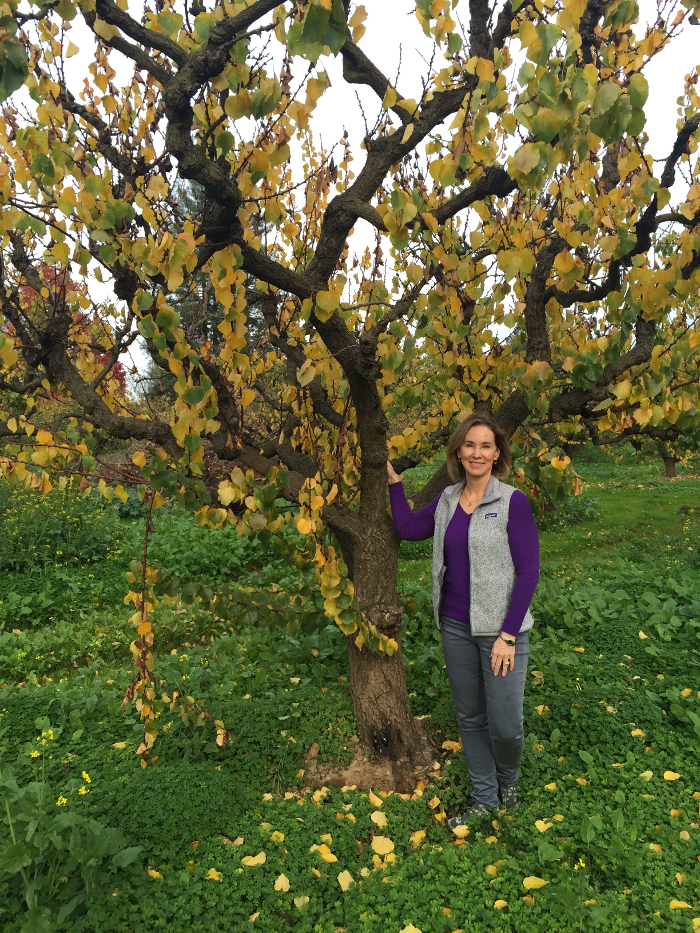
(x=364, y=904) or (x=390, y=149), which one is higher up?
(x=390, y=149)

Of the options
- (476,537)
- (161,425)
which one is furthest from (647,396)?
(161,425)

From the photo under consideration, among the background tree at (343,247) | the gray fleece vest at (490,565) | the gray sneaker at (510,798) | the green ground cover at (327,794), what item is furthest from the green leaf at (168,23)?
the gray sneaker at (510,798)

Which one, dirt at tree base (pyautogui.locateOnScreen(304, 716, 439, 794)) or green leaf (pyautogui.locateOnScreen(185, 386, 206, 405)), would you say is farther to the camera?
dirt at tree base (pyautogui.locateOnScreen(304, 716, 439, 794))

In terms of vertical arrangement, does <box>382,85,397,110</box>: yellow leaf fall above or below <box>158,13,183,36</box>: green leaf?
below

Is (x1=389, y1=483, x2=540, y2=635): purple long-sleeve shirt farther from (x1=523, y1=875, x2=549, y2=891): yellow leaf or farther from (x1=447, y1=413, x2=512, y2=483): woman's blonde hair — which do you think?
(x1=523, y1=875, x2=549, y2=891): yellow leaf

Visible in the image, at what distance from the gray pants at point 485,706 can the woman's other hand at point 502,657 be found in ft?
0.14

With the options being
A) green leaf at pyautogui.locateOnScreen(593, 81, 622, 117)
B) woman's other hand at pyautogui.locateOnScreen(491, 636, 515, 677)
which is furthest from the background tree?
woman's other hand at pyautogui.locateOnScreen(491, 636, 515, 677)

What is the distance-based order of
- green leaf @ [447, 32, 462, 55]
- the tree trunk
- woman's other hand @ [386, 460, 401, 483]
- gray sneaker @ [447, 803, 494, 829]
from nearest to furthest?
green leaf @ [447, 32, 462, 55]
gray sneaker @ [447, 803, 494, 829]
woman's other hand @ [386, 460, 401, 483]
the tree trunk

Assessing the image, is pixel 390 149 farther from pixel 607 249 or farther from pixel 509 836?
pixel 509 836

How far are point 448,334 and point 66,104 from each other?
242 cm

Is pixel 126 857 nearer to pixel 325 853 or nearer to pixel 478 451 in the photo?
pixel 325 853

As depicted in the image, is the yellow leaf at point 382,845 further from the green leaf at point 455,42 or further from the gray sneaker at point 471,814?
the green leaf at point 455,42

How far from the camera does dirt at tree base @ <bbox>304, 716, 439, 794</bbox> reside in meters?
3.29

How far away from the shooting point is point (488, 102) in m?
2.29
